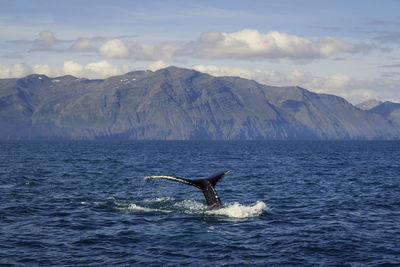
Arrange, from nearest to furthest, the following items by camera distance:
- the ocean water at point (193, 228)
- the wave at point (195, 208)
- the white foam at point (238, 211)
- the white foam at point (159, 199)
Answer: the ocean water at point (193, 228)
the white foam at point (238, 211)
the wave at point (195, 208)
the white foam at point (159, 199)

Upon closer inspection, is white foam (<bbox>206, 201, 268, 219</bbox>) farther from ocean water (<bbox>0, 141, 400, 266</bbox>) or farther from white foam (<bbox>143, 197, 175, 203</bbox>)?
white foam (<bbox>143, 197, 175, 203</bbox>)

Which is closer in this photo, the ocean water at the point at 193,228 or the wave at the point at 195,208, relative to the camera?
→ the ocean water at the point at 193,228

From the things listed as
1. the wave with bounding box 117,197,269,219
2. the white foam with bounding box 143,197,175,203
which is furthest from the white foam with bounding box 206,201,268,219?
the white foam with bounding box 143,197,175,203

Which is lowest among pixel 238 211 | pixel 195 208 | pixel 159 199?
pixel 159 199

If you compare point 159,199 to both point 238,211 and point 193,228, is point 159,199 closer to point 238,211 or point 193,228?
point 238,211

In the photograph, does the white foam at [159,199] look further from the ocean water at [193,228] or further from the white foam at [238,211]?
the white foam at [238,211]

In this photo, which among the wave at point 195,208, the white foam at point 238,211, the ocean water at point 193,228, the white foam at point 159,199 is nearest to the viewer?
the ocean water at point 193,228

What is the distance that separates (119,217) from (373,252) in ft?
38.9

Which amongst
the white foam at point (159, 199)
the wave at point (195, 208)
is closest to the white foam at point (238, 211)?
the wave at point (195, 208)

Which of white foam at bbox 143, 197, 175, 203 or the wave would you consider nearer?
the wave

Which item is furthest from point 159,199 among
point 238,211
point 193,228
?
point 193,228

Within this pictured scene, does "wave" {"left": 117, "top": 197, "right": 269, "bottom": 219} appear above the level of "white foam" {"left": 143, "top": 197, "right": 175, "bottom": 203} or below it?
above

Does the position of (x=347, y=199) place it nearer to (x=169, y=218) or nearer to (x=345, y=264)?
(x=169, y=218)

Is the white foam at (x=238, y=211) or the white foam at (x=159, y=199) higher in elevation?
the white foam at (x=238, y=211)
